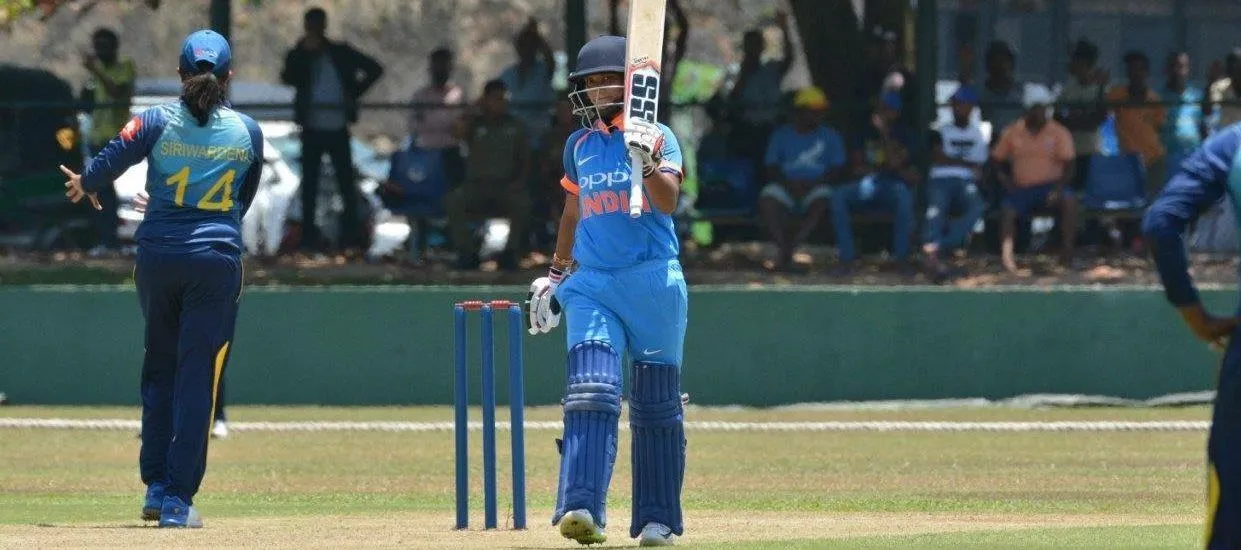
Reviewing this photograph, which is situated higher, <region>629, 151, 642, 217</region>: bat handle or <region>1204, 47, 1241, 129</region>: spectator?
<region>1204, 47, 1241, 129</region>: spectator

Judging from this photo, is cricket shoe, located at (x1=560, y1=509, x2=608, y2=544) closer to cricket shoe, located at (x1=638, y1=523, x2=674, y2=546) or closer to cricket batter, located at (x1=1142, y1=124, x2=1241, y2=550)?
cricket shoe, located at (x1=638, y1=523, x2=674, y2=546)

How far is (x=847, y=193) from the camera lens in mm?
17781

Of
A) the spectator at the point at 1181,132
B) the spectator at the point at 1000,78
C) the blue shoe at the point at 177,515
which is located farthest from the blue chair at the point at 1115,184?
the blue shoe at the point at 177,515

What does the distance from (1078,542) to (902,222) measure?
10346 millimetres

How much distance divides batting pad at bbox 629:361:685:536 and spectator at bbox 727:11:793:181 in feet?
32.2

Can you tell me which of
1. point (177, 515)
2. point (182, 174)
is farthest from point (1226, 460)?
point (182, 174)

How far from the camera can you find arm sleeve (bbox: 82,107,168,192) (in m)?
8.47

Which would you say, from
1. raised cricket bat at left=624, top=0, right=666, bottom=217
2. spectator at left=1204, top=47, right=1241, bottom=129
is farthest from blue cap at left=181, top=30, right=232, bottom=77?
spectator at left=1204, top=47, right=1241, bottom=129

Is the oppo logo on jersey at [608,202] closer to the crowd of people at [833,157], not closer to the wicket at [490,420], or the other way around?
the wicket at [490,420]

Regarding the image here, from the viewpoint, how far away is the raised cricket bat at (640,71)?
7277mm

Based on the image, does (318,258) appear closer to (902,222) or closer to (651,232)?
(902,222)

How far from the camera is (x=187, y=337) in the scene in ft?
28.2

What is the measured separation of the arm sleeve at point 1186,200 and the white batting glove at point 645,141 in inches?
86.5

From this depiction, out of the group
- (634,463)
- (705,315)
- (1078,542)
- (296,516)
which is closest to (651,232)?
(634,463)
